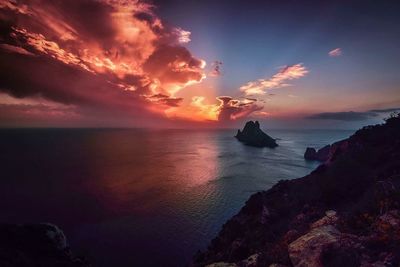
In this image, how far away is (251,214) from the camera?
3297 cm

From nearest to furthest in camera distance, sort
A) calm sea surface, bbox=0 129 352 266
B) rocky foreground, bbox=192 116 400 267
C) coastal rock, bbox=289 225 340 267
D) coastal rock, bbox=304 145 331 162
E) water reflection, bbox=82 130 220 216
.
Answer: rocky foreground, bbox=192 116 400 267 → coastal rock, bbox=289 225 340 267 → calm sea surface, bbox=0 129 352 266 → water reflection, bbox=82 130 220 216 → coastal rock, bbox=304 145 331 162

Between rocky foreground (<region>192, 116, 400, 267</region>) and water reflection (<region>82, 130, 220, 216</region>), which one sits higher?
rocky foreground (<region>192, 116, 400, 267</region>)

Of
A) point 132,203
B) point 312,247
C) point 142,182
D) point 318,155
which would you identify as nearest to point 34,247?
point 312,247

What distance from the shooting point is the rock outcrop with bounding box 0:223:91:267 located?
1914 cm

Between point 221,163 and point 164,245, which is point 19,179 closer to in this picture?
point 164,245

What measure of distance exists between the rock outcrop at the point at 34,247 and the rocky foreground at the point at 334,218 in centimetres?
1564

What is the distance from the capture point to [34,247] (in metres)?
21.8

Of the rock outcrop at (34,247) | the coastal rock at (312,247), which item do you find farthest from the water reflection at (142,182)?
the coastal rock at (312,247)

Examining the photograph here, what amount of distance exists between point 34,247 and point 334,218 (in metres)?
27.0

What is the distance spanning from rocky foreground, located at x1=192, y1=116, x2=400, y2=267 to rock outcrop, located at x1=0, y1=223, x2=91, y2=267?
15.6m

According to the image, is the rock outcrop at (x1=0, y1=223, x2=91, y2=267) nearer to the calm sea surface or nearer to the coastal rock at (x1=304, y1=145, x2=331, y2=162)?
the calm sea surface

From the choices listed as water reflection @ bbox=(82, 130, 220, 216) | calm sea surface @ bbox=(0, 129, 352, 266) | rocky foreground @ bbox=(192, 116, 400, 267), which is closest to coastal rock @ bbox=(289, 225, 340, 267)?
rocky foreground @ bbox=(192, 116, 400, 267)

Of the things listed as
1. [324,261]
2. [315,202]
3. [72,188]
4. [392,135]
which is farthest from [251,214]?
[72,188]

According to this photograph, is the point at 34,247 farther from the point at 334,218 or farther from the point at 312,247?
the point at 334,218
